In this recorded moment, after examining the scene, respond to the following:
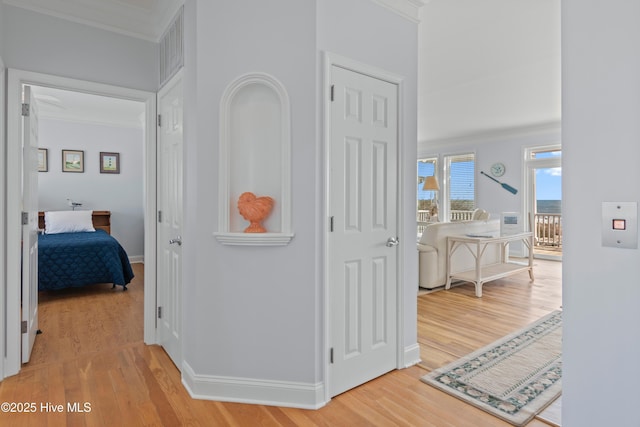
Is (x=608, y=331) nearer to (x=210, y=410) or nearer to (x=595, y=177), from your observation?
(x=595, y=177)

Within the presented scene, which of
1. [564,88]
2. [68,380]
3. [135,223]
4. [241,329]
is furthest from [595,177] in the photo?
[135,223]

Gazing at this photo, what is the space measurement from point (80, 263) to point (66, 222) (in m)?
1.63

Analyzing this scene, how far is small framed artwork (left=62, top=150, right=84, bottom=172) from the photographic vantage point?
6.19 metres

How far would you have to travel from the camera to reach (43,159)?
19.6ft

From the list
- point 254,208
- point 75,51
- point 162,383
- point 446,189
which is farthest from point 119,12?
point 446,189

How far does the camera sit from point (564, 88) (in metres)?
0.98

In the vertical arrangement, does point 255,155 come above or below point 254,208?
above

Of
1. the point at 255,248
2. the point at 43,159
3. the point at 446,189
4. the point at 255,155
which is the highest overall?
the point at 43,159

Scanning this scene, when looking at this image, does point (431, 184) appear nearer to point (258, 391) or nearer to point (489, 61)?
point (489, 61)

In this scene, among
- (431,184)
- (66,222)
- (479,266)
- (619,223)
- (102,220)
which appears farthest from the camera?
(431,184)

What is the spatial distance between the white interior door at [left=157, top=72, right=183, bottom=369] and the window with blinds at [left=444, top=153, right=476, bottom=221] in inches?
296

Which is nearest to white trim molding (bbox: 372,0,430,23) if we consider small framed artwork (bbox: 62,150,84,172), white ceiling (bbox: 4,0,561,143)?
white ceiling (bbox: 4,0,561,143)

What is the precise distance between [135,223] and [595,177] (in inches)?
284

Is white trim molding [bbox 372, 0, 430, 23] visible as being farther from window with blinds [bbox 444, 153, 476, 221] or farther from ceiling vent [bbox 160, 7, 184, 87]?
window with blinds [bbox 444, 153, 476, 221]
